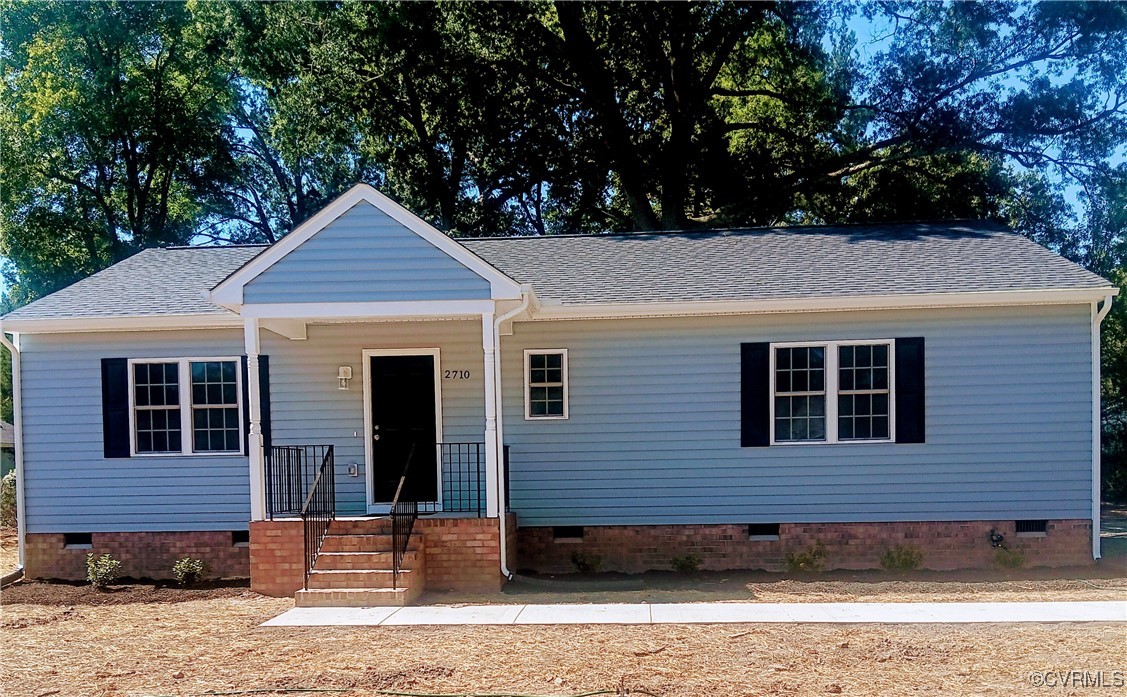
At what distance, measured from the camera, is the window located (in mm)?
11117

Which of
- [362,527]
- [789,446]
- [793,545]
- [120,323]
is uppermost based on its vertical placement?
[120,323]

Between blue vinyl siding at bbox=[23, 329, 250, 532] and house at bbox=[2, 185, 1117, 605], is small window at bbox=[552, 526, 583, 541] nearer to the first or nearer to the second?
house at bbox=[2, 185, 1117, 605]

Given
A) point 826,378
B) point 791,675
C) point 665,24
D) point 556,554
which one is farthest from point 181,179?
point 791,675

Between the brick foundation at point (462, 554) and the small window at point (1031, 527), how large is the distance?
20.7ft

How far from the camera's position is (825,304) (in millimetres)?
10281

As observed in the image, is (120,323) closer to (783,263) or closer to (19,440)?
(19,440)

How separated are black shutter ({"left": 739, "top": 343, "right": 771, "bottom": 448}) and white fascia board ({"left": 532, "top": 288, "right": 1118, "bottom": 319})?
1.66 ft

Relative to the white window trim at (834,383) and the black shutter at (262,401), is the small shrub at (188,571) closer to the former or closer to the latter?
the black shutter at (262,401)

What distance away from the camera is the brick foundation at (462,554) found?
9305mm

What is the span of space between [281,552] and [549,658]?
166 inches

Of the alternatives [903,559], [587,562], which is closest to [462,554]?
[587,562]

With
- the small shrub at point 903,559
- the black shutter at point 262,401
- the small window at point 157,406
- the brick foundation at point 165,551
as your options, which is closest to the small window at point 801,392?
the small shrub at point 903,559

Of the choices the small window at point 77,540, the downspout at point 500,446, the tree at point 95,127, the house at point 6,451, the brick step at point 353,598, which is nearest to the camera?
the brick step at point 353,598

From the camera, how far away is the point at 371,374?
36.4ft
